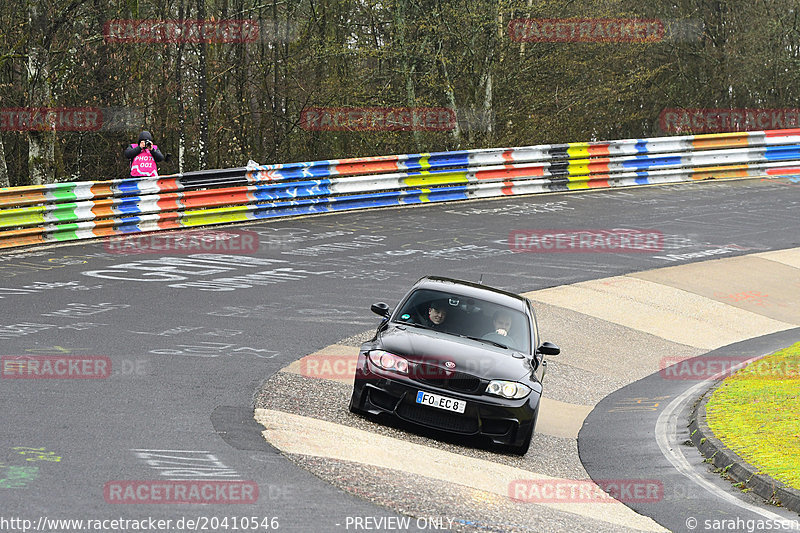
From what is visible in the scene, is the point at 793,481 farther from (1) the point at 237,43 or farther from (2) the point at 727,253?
(1) the point at 237,43

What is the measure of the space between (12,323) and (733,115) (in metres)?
30.1

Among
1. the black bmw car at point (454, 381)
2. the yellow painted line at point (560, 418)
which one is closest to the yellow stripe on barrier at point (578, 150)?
the yellow painted line at point (560, 418)

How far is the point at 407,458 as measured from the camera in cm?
862

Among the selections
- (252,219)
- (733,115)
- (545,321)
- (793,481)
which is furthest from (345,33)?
(793,481)

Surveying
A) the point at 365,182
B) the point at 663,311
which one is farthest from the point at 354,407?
the point at 365,182

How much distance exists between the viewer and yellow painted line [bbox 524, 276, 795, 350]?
15.9 meters

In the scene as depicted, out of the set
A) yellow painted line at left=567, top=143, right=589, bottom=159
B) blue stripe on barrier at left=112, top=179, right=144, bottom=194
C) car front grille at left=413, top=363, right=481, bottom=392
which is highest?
yellow painted line at left=567, top=143, right=589, bottom=159

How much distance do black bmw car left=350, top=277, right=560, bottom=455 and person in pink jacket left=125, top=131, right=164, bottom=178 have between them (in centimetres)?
1127

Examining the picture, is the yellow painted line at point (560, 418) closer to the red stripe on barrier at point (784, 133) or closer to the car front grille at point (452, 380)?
the car front grille at point (452, 380)

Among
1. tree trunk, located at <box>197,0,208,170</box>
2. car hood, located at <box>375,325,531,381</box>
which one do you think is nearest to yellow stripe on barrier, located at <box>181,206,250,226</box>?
tree trunk, located at <box>197,0,208,170</box>

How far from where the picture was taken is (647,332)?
51.3 ft

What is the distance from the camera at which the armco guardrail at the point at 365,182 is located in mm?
18438

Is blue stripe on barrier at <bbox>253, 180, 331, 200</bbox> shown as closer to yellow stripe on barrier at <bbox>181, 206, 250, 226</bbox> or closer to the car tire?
yellow stripe on barrier at <bbox>181, 206, 250, 226</bbox>

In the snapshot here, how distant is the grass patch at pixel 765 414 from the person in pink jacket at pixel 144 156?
39.6ft
